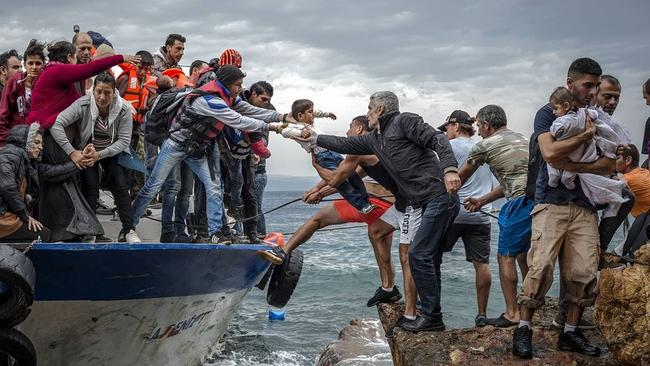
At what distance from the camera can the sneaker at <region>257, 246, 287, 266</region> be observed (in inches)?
331

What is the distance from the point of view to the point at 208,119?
8.04 metres

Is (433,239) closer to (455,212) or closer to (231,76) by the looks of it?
(455,212)

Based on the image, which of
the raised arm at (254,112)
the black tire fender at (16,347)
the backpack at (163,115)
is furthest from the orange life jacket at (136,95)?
the black tire fender at (16,347)

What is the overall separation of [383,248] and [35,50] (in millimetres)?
4501

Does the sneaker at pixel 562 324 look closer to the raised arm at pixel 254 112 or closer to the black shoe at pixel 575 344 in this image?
the black shoe at pixel 575 344

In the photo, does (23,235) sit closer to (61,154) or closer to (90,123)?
(61,154)

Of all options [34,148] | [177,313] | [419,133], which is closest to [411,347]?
[419,133]

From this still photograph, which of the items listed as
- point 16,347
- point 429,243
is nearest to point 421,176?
point 429,243

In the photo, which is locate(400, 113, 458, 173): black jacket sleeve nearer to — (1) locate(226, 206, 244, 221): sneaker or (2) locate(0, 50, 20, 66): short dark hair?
(1) locate(226, 206, 244, 221): sneaker

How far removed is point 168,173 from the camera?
8.24 meters

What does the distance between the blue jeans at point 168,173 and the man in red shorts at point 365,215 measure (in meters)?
0.76

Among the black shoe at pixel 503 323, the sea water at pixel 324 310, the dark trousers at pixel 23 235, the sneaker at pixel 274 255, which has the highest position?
the dark trousers at pixel 23 235

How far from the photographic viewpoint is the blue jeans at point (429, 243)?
A: 6656 millimetres

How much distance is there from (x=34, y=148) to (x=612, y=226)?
5.36 meters
